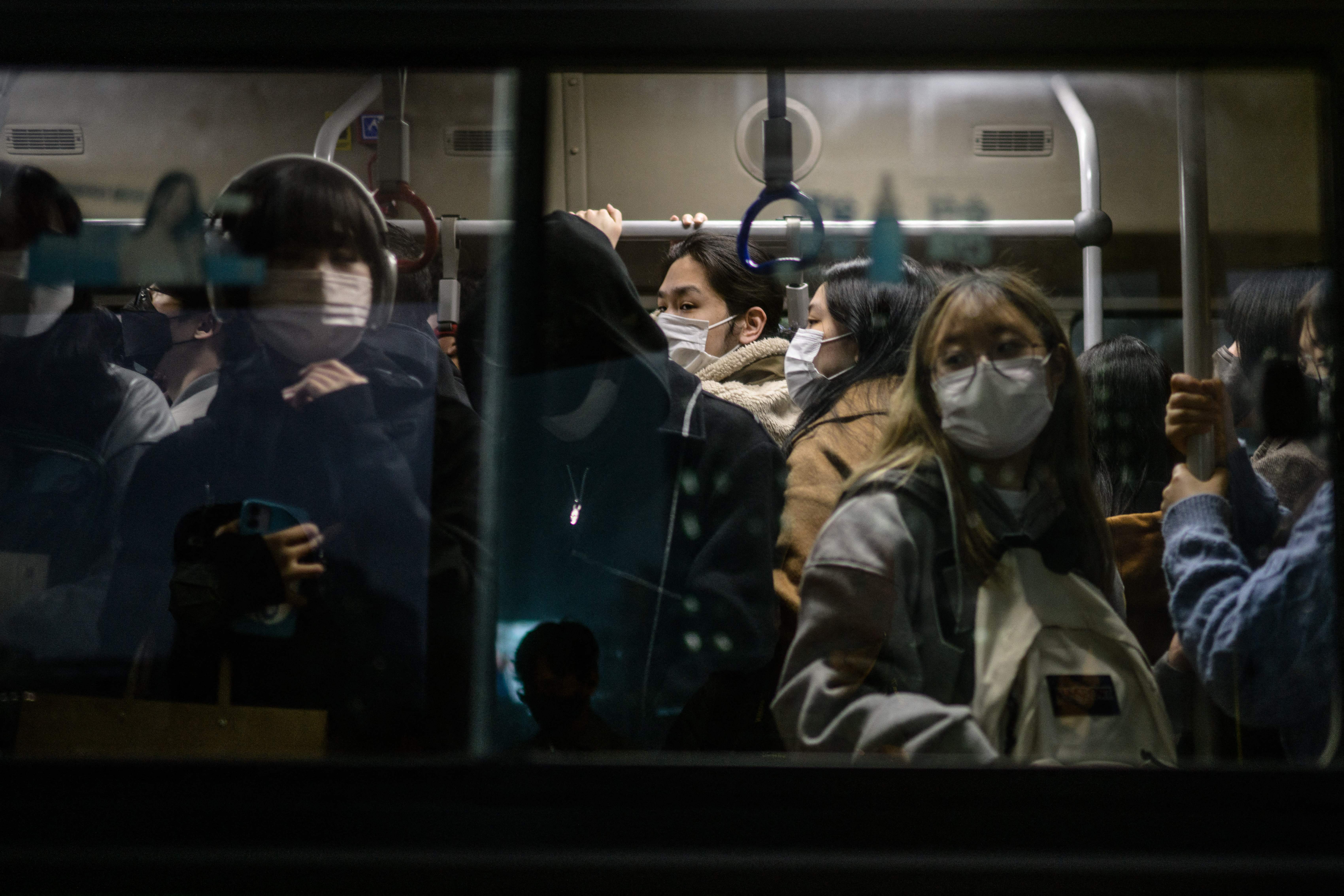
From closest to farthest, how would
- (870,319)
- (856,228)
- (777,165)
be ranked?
(777,165) → (870,319) → (856,228)

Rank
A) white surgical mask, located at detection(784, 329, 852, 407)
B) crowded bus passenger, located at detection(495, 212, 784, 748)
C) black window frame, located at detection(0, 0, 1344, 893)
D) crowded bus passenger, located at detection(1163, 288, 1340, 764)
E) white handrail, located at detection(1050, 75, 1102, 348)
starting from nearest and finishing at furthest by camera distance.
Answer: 1. black window frame, located at detection(0, 0, 1344, 893)
2. crowded bus passenger, located at detection(1163, 288, 1340, 764)
3. crowded bus passenger, located at detection(495, 212, 784, 748)
4. white surgical mask, located at detection(784, 329, 852, 407)
5. white handrail, located at detection(1050, 75, 1102, 348)

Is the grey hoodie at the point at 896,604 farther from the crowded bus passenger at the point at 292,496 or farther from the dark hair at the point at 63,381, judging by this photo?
the dark hair at the point at 63,381

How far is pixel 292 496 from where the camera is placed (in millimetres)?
1586

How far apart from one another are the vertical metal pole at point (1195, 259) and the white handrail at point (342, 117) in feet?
3.93

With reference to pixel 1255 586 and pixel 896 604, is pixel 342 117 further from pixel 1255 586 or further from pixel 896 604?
pixel 1255 586

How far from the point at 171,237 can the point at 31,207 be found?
31 centimetres

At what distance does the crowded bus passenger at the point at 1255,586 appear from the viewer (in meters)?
1.33

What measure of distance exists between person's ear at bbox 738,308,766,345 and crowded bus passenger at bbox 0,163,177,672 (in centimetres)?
139

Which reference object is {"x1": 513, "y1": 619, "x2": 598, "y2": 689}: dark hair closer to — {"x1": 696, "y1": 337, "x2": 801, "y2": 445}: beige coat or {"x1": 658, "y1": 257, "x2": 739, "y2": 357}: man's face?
{"x1": 696, "y1": 337, "x2": 801, "y2": 445}: beige coat

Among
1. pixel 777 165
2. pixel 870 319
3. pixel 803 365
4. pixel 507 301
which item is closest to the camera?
pixel 507 301

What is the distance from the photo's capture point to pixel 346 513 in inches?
62.1

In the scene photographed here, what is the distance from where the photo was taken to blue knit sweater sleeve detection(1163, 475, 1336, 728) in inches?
52.7

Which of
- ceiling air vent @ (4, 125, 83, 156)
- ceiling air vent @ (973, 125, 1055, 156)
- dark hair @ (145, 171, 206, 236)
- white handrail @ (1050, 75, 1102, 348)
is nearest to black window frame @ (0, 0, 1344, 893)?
dark hair @ (145, 171, 206, 236)

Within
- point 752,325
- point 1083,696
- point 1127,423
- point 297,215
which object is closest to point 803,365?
point 752,325
